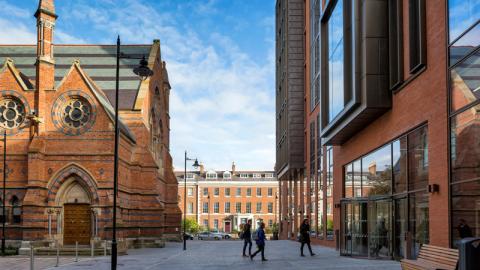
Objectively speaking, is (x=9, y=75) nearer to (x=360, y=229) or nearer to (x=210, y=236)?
(x=360, y=229)

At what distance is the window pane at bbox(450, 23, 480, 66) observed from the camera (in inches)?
563

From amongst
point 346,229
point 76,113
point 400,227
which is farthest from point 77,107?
point 400,227

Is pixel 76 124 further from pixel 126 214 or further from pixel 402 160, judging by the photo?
pixel 402 160

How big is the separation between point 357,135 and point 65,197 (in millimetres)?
17951

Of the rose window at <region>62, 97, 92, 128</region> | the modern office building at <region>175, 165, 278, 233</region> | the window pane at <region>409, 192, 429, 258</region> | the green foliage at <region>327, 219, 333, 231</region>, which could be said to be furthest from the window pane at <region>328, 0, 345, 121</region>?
the modern office building at <region>175, 165, 278, 233</region>

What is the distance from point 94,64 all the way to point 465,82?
36.4m

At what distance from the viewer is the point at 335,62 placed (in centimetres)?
2695

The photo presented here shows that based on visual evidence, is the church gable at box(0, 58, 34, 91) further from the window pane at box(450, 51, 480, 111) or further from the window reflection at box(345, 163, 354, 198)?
the window pane at box(450, 51, 480, 111)

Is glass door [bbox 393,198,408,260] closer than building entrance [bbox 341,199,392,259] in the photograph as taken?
Yes

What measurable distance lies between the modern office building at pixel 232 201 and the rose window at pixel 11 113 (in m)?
67.4


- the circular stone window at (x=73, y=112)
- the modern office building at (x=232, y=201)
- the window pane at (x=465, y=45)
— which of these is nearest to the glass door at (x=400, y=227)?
the window pane at (x=465, y=45)

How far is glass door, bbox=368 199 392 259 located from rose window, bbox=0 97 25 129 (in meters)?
22.3

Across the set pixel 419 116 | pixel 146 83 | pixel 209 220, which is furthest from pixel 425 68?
pixel 209 220

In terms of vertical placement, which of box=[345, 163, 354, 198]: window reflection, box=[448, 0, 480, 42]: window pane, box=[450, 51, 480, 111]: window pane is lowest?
box=[345, 163, 354, 198]: window reflection
